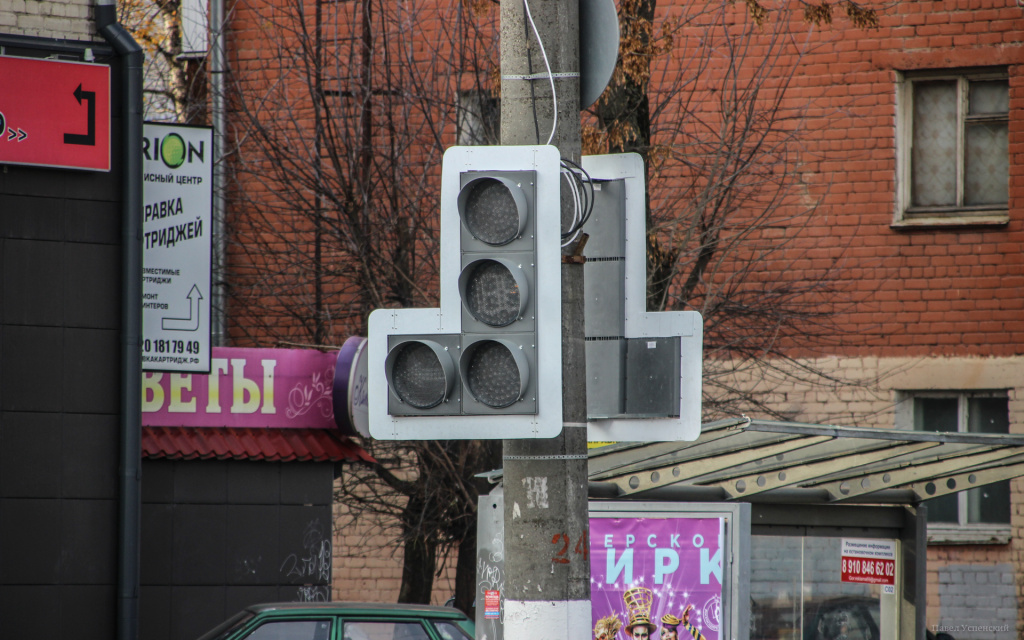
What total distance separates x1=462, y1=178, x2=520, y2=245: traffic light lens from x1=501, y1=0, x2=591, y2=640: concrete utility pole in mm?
474

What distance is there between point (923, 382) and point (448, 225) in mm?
10776

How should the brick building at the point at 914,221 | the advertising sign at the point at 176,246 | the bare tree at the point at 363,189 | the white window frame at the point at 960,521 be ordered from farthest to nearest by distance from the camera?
the brick building at the point at 914,221 < the white window frame at the point at 960,521 < the bare tree at the point at 363,189 < the advertising sign at the point at 176,246

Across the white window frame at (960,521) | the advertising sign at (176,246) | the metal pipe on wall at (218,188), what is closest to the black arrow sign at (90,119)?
the advertising sign at (176,246)

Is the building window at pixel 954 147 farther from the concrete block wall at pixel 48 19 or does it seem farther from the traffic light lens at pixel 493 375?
the traffic light lens at pixel 493 375

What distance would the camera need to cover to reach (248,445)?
416 inches

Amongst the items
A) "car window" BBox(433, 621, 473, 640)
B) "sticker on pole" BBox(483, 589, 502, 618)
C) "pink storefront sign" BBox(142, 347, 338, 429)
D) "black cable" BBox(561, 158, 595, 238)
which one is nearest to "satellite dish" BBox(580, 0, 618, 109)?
"black cable" BBox(561, 158, 595, 238)

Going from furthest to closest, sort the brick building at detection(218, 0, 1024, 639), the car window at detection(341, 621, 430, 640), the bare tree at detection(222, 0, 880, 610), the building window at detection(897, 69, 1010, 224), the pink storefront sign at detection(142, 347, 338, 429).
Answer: the building window at detection(897, 69, 1010, 224), the brick building at detection(218, 0, 1024, 639), the bare tree at detection(222, 0, 880, 610), the pink storefront sign at detection(142, 347, 338, 429), the car window at detection(341, 621, 430, 640)

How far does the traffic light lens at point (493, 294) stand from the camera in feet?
13.3

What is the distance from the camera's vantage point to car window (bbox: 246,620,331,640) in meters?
7.79

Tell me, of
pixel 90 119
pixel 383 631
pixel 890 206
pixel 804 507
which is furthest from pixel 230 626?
pixel 890 206

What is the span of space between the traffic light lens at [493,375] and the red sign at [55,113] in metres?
5.68

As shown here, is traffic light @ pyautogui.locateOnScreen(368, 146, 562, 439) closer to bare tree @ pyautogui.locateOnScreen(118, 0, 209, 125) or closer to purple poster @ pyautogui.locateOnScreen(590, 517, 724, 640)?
purple poster @ pyautogui.locateOnScreen(590, 517, 724, 640)

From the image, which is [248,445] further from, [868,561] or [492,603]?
[868,561]

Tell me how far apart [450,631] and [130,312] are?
3.27 meters
